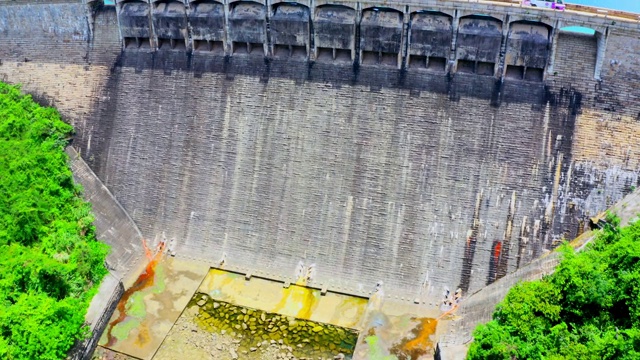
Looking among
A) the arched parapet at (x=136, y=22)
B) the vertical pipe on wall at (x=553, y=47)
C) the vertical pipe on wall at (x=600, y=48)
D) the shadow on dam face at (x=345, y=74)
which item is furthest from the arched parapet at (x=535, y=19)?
the arched parapet at (x=136, y=22)

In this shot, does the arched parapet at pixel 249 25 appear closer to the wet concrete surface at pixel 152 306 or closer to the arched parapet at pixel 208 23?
the arched parapet at pixel 208 23

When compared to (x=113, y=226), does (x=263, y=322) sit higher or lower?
lower

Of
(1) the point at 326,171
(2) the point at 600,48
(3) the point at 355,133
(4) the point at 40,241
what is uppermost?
(2) the point at 600,48

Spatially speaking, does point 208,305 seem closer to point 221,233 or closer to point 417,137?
point 221,233

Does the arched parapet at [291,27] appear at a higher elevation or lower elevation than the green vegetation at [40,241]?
higher

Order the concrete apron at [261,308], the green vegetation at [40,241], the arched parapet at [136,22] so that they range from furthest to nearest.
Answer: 1. the arched parapet at [136,22]
2. the concrete apron at [261,308]
3. the green vegetation at [40,241]

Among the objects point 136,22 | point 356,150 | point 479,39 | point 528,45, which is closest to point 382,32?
point 479,39

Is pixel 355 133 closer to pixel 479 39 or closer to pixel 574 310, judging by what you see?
pixel 479 39
